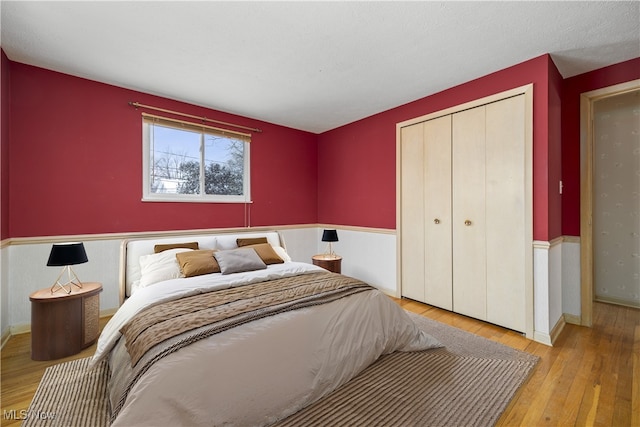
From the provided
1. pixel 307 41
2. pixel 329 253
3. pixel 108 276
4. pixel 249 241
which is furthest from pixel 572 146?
pixel 108 276

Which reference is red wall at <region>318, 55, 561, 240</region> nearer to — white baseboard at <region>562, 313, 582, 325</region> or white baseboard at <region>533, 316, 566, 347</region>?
white baseboard at <region>533, 316, 566, 347</region>

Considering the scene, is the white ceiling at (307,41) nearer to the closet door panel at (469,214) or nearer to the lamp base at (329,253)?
the closet door panel at (469,214)

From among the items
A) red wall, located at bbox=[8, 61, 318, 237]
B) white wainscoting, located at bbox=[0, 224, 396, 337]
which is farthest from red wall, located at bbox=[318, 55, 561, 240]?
red wall, located at bbox=[8, 61, 318, 237]

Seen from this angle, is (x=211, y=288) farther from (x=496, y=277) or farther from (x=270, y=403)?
(x=496, y=277)

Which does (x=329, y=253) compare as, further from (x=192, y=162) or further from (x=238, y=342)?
(x=238, y=342)

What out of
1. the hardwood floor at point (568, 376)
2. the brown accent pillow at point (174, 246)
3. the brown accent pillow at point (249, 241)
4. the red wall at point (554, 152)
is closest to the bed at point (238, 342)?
the brown accent pillow at point (174, 246)

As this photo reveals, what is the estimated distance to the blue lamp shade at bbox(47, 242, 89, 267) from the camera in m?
2.27

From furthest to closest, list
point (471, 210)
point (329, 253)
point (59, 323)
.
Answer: point (329, 253) → point (471, 210) → point (59, 323)

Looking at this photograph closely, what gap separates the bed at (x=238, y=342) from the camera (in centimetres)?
128

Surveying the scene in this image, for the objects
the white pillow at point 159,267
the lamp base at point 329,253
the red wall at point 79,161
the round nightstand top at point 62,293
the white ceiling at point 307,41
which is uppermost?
the white ceiling at point 307,41

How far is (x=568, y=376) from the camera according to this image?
6.47 feet

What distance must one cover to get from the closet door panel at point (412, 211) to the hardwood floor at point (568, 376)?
77cm

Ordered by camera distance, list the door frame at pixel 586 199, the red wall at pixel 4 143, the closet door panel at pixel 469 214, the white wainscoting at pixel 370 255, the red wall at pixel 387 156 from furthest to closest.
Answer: the white wainscoting at pixel 370 255 → the closet door panel at pixel 469 214 → the door frame at pixel 586 199 → the red wall at pixel 387 156 → the red wall at pixel 4 143

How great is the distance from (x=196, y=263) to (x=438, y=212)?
2.73 meters
